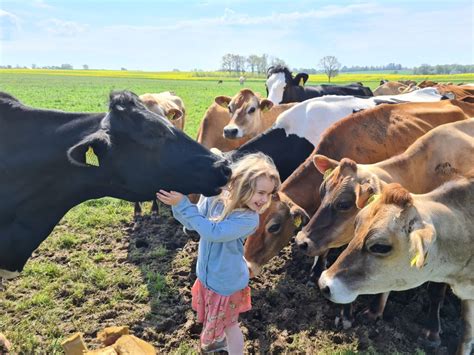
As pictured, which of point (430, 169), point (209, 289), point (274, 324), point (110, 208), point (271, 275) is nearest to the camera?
point (209, 289)

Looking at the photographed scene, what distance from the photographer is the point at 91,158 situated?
3664 millimetres

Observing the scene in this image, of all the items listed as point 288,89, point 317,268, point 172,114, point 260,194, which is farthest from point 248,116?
point 260,194

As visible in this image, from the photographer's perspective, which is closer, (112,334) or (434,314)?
(112,334)

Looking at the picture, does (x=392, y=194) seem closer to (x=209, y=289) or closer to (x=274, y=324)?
(x=209, y=289)

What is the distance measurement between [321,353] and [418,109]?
406cm

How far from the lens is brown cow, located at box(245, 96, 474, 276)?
18.7 ft

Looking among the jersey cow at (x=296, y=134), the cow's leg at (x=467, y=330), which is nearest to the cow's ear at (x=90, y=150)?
the jersey cow at (x=296, y=134)

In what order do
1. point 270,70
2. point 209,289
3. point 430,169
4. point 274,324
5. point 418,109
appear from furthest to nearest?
point 270,70, point 418,109, point 430,169, point 274,324, point 209,289

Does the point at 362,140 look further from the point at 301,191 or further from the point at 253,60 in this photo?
the point at 253,60

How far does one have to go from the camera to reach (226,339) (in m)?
4.16

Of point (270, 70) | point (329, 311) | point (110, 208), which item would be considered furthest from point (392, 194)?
point (270, 70)

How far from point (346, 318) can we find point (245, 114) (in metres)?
5.52

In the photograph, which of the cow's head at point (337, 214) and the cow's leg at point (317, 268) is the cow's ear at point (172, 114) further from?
the cow's head at point (337, 214)

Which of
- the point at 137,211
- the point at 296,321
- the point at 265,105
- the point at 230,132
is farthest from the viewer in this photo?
the point at 265,105
